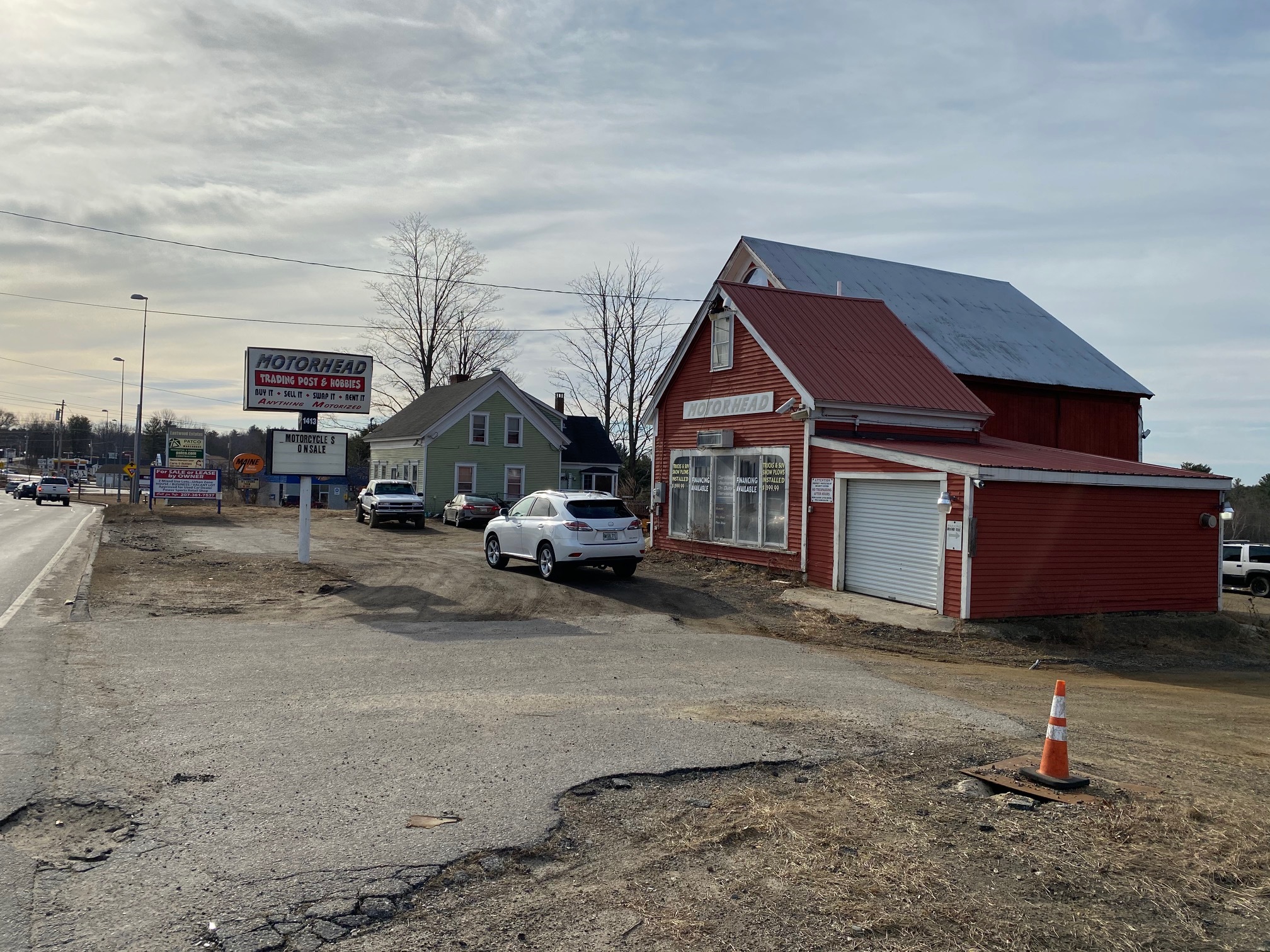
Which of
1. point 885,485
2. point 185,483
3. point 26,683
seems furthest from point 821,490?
point 185,483

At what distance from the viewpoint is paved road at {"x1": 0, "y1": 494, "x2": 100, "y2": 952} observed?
459 cm

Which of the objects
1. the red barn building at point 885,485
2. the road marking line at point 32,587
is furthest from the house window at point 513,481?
the red barn building at point 885,485

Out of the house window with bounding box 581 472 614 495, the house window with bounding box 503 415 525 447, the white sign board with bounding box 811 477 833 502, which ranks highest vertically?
the house window with bounding box 503 415 525 447

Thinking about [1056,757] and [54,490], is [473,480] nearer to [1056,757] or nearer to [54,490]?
[54,490]

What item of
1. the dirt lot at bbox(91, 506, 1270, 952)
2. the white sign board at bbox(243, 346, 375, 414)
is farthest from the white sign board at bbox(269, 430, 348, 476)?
the dirt lot at bbox(91, 506, 1270, 952)

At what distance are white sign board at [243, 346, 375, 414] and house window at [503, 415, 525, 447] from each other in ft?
78.6

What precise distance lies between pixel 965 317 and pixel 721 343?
1128 centimetres

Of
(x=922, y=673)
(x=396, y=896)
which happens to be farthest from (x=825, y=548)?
(x=396, y=896)

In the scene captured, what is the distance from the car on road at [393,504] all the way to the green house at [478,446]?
698 cm

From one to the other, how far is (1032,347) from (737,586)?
16.1 meters

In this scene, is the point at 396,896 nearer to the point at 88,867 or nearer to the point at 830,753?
the point at 88,867

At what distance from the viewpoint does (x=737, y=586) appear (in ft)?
63.6

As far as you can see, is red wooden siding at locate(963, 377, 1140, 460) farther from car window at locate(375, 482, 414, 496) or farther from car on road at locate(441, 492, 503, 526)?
car window at locate(375, 482, 414, 496)

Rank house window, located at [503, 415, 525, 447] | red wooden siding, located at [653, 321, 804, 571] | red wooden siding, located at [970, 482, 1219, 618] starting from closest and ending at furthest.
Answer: red wooden siding, located at [970, 482, 1219, 618]
red wooden siding, located at [653, 321, 804, 571]
house window, located at [503, 415, 525, 447]
